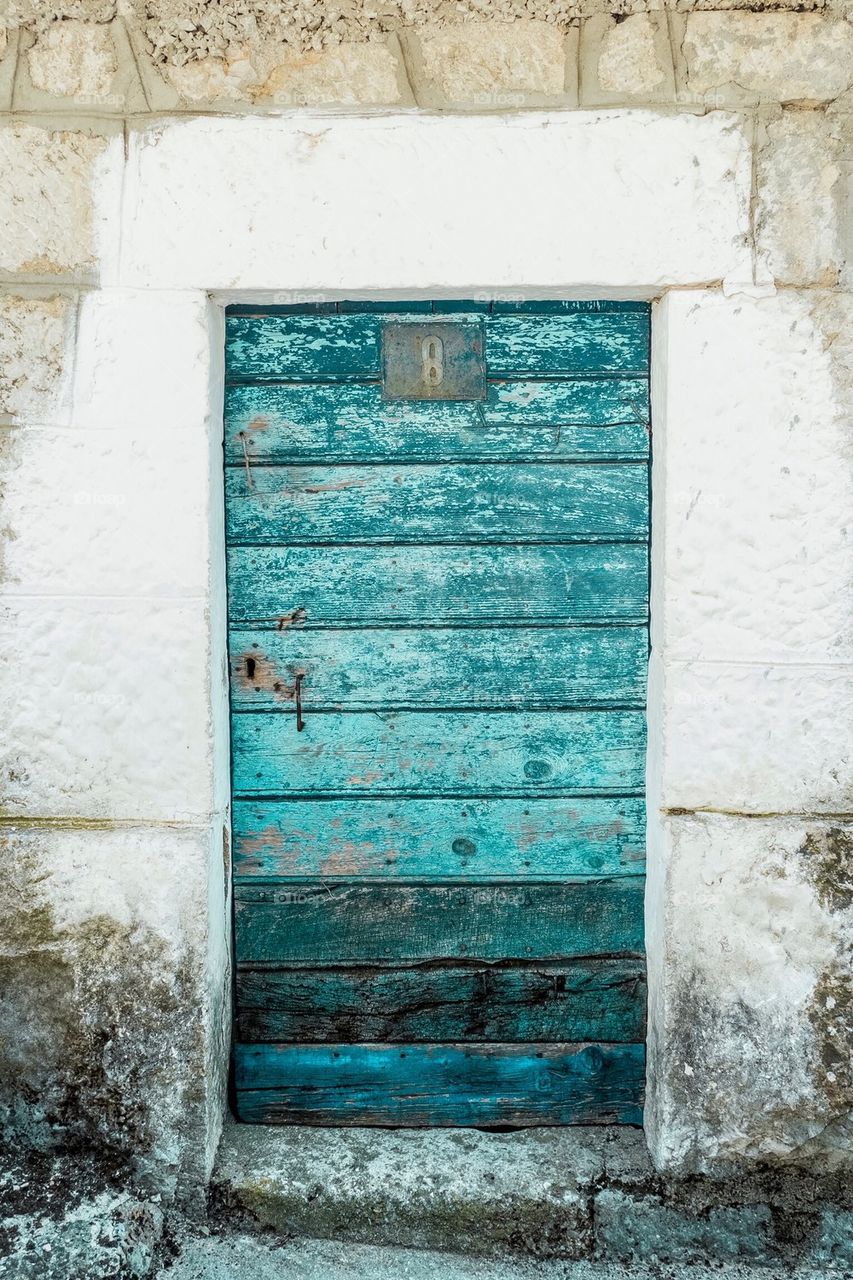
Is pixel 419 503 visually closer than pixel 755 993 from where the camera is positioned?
No

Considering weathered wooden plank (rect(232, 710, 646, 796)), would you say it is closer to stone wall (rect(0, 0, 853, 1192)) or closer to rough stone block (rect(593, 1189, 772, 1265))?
stone wall (rect(0, 0, 853, 1192))

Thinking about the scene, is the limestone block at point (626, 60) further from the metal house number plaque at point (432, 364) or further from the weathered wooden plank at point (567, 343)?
the metal house number plaque at point (432, 364)

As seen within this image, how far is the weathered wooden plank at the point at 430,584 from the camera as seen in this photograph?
197 cm

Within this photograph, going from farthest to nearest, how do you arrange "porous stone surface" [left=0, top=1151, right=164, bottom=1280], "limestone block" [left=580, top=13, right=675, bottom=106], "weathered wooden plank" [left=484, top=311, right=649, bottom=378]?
"weathered wooden plank" [left=484, top=311, right=649, bottom=378], "limestone block" [left=580, top=13, right=675, bottom=106], "porous stone surface" [left=0, top=1151, right=164, bottom=1280]

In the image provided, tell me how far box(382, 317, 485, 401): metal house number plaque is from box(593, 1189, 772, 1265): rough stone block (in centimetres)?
166

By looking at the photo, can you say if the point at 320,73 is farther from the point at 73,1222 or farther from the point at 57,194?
the point at 73,1222

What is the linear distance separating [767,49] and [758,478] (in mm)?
816

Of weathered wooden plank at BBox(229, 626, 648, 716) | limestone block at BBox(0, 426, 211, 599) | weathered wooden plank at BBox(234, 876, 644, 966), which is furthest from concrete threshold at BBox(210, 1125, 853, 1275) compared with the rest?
limestone block at BBox(0, 426, 211, 599)

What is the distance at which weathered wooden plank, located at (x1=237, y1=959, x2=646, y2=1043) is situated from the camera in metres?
2.03

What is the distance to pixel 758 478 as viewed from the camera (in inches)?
71.1

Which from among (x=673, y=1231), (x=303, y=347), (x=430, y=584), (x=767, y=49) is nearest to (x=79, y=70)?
(x=303, y=347)

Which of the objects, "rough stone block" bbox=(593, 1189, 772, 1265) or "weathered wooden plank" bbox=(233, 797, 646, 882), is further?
"weathered wooden plank" bbox=(233, 797, 646, 882)

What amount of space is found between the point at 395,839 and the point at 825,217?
153cm

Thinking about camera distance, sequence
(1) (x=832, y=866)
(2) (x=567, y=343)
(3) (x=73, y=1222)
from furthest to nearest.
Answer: (2) (x=567, y=343)
(1) (x=832, y=866)
(3) (x=73, y=1222)
